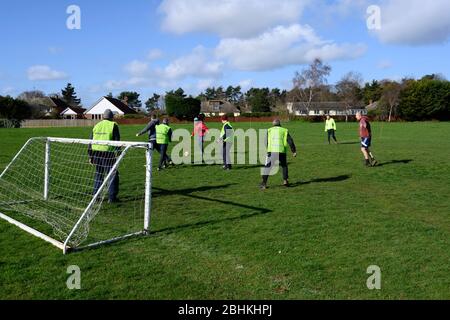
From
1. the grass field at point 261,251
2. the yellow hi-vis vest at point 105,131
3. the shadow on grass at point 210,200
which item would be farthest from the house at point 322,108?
the yellow hi-vis vest at point 105,131

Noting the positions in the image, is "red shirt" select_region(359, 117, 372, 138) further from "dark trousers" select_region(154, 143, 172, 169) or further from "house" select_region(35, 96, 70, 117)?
"house" select_region(35, 96, 70, 117)

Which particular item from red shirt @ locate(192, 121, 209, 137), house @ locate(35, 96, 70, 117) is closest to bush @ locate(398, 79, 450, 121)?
house @ locate(35, 96, 70, 117)

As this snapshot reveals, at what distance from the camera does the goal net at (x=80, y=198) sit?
A: 6.98m

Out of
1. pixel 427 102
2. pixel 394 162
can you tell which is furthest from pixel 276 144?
pixel 427 102

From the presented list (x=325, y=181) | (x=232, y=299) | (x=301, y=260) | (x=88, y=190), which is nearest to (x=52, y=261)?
(x=232, y=299)

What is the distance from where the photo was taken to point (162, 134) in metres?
14.9

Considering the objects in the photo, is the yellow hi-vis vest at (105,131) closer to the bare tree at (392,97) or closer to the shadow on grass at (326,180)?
the shadow on grass at (326,180)

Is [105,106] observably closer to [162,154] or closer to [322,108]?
[322,108]

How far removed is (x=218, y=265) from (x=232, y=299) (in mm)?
1011

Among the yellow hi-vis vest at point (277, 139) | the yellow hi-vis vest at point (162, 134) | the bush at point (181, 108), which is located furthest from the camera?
the bush at point (181, 108)

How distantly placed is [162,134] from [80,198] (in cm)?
530

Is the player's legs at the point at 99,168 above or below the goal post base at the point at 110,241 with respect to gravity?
above
